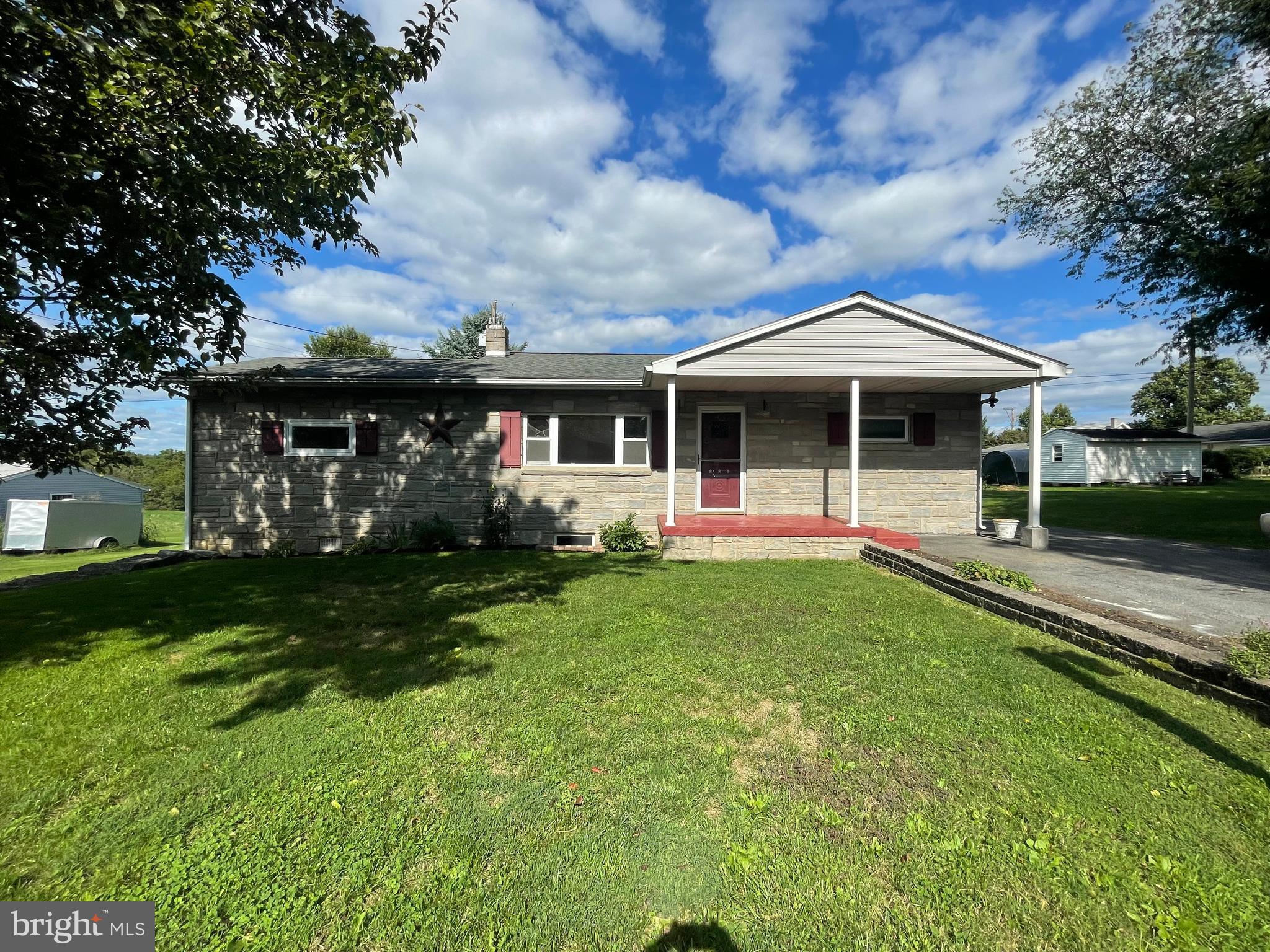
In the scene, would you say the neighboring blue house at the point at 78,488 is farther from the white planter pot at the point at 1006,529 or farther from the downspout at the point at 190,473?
the white planter pot at the point at 1006,529

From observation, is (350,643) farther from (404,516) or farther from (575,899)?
(404,516)

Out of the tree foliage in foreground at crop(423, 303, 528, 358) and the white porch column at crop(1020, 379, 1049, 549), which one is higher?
the tree foliage in foreground at crop(423, 303, 528, 358)

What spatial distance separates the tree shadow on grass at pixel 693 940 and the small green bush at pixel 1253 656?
12.0 feet

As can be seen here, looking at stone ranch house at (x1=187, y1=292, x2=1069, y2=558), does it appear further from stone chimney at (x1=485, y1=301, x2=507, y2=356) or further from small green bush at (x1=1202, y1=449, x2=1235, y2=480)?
small green bush at (x1=1202, y1=449, x2=1235, y2=480)

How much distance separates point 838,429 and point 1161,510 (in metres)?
11.1

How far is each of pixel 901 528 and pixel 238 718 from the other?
405 inches

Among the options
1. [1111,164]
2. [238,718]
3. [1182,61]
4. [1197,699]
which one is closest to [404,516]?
[238,718]

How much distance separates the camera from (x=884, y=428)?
998 centimetres

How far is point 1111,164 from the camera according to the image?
12.8 meters

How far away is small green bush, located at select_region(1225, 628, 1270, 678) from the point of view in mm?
3029

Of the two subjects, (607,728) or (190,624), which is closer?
(607,728)

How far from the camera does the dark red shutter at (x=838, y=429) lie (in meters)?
9.72

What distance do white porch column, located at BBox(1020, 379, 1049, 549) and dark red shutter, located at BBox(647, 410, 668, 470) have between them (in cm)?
593

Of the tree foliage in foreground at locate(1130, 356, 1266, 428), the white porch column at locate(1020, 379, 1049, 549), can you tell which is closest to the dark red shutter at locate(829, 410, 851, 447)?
the white porch column at locate(1020, 379, 1049, 549)
